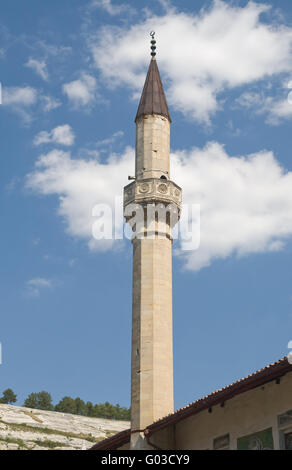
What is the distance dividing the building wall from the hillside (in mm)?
40858

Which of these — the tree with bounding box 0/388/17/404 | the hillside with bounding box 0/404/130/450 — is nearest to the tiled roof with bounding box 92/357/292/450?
the hillside with bounding box 0/404/130/450

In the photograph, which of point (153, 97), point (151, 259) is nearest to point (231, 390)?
point (151, 259)

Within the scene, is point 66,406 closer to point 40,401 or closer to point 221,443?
point 40,401

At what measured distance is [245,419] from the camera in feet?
50.3

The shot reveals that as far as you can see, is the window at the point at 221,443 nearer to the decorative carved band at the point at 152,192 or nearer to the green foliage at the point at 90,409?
the decorative carved band at the point at 152,192

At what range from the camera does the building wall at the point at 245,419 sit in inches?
557

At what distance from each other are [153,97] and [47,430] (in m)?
50.6

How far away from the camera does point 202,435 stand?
56.0ft

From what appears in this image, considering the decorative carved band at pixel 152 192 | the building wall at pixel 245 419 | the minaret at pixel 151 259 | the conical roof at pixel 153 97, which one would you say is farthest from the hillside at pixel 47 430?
the building wall at pixel 245 419

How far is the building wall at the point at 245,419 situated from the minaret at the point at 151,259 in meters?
1.31
